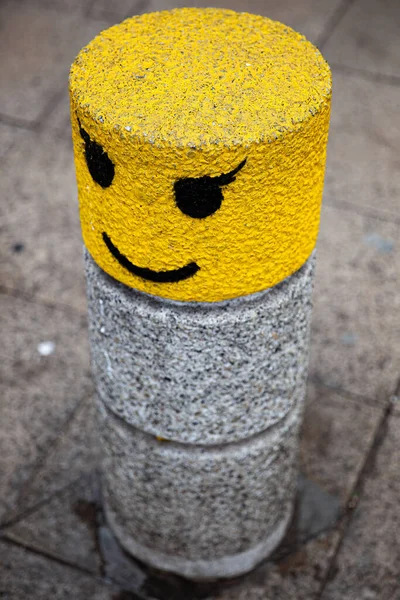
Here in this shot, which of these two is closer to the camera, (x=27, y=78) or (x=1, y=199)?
(x=1, y=199)

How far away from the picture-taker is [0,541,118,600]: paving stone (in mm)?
3082

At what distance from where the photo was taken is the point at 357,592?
3102 mm

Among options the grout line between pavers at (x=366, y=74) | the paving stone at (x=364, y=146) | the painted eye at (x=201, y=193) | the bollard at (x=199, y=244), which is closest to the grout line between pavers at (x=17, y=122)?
the paving stone at (x=364, y=146)

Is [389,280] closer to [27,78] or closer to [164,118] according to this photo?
[164,118]

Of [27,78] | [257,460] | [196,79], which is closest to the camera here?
[196,79]

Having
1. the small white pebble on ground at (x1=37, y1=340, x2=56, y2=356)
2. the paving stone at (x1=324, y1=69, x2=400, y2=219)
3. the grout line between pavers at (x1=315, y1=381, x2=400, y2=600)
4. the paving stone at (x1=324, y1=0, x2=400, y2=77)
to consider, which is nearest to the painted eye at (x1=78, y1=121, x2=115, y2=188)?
the grout line between pavers at (x1=315, y1=381, x2=400, y2=600)

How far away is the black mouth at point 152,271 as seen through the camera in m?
2.08

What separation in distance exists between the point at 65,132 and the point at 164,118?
12.5ft

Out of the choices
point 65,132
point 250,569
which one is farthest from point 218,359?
point 65,132

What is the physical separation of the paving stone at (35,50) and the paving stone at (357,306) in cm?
251

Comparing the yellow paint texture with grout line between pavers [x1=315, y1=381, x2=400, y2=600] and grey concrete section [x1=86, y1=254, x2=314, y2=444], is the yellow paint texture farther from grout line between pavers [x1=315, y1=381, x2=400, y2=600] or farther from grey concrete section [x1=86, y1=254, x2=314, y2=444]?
grout line between pavers [x1=315, y1=381, x2=400, y2=600]

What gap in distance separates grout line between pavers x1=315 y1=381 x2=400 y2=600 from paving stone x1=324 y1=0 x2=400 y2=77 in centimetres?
330

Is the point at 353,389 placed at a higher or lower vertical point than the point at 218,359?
lower

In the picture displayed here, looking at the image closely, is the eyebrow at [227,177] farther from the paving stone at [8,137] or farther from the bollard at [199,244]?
the paving stone at [8,137]
